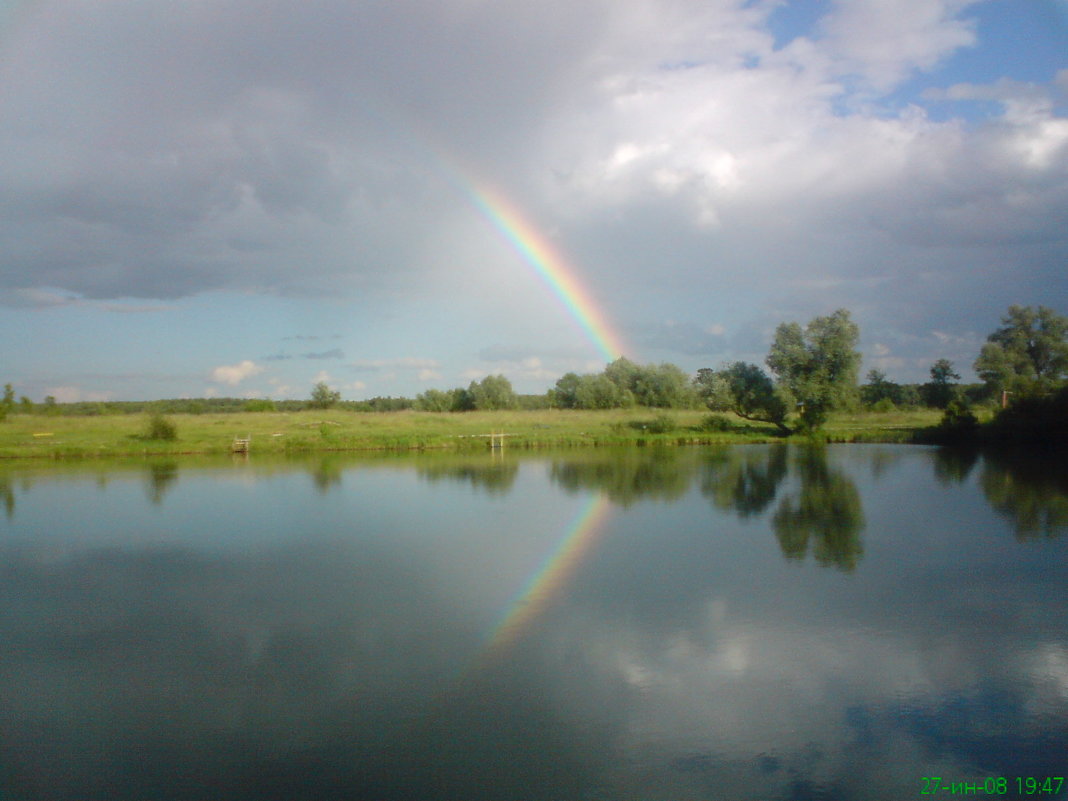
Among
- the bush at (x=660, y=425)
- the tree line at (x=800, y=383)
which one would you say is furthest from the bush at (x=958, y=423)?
the bush at (x=660, y=425)

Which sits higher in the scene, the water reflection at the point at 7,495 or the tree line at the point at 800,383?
the tree line at the point at 800,383

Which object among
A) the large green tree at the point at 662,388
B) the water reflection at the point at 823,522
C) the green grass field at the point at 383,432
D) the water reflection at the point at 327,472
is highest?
the large green tree at the point at 662,388

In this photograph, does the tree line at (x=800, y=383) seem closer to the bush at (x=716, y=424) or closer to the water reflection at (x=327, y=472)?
the bush at (x=716, y=424)

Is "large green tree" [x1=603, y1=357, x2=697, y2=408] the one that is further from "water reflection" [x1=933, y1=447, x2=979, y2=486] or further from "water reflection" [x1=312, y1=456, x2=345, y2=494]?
"water reflection" [x1=312, y1=456, x2=345, y2=494]

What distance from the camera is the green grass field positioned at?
33.8 meters

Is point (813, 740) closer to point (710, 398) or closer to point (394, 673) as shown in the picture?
point (394, 673)

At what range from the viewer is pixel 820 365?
3944 cm

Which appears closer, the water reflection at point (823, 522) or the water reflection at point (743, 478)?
the water reflection at point (823, 522)

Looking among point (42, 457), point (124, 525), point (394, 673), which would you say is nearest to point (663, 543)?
point (394, 673)

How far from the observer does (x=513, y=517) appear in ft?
52.2

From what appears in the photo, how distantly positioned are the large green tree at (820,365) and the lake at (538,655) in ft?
76.5

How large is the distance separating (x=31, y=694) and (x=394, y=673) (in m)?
3.17

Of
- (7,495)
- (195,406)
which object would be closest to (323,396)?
(195,406)

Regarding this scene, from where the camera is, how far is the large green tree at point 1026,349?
46219mm
